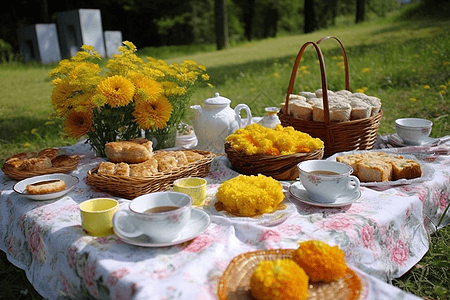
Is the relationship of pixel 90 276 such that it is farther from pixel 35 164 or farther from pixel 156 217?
pixel 35 164

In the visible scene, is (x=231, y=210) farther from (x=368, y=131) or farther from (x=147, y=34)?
(x=147, y=34)

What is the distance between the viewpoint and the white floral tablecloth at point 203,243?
1.18m

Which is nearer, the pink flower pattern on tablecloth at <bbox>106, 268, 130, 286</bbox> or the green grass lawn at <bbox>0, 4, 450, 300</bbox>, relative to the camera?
the pink flower pattern on tablecloth at <bbox>106, 268, 130, 286</bbox>

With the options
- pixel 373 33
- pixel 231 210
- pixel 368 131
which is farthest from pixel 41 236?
pixel 373 33

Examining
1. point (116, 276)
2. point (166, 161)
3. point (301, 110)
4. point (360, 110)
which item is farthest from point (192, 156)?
point (360, 110)

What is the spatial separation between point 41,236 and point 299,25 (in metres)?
36.0

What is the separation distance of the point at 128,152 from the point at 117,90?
0.40 metres

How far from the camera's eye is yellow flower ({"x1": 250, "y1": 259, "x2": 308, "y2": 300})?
0.99 meters

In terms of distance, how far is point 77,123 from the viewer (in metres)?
2.24

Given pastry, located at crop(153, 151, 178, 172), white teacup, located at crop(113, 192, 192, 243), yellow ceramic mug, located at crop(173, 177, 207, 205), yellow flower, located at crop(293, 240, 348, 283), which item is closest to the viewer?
yellow flower, located at crop(293, 240, 348, 283)

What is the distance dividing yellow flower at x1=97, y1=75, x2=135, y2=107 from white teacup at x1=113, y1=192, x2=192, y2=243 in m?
0.83

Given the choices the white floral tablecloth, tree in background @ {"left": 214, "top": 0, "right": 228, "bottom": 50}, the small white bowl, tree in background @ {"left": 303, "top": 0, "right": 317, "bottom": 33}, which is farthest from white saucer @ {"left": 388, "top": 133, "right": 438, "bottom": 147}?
tree in background @ {"left": 303, "top": 0, "right": 317, "bottom": 33}

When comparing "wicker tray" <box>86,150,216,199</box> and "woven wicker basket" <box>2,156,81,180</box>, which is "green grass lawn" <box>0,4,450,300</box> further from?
"wicker tray" <box>86,150,216,199</box>

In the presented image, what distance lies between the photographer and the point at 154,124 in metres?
2.20
